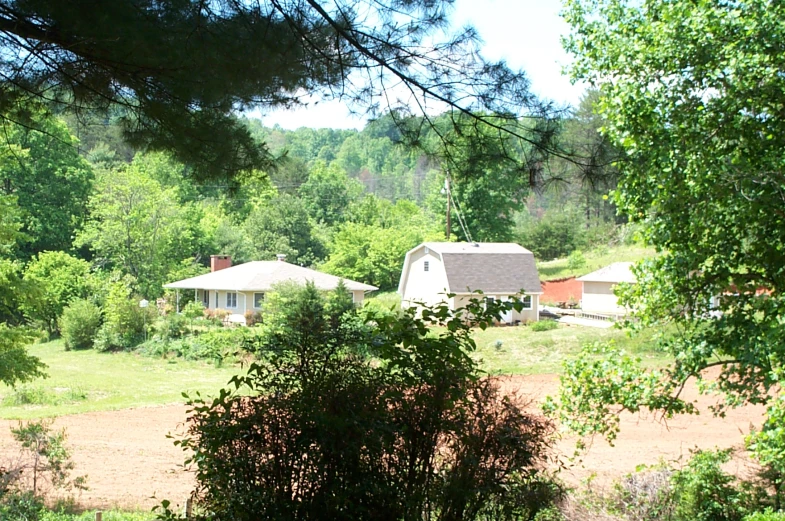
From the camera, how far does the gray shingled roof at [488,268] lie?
25203 mm

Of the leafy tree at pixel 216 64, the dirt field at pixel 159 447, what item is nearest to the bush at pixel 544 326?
the dirt field at pixel 159 447

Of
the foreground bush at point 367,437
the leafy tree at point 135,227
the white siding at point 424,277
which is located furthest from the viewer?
the leafy tree at point 135,227

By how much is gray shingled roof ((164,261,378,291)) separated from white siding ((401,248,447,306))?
1684 millimetres

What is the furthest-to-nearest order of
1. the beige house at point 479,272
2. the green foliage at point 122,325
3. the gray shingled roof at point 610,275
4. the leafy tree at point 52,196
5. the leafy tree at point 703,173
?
the leafy tree at point 52,196 → the beige house at point 479,272 → the gray shingled roof at point 610,275 → the green foliage at point 122,325 → the leafy tree at point 703,173

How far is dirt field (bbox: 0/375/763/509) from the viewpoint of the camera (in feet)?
29.6

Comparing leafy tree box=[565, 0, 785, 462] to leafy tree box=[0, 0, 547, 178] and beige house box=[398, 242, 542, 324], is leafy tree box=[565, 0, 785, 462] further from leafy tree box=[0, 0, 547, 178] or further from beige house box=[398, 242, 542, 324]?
beige house box=[398, 242, 542, 324]

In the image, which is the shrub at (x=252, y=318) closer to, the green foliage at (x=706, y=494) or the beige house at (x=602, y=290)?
the beige house at (x=602, y=290)

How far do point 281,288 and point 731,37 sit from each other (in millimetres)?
18047

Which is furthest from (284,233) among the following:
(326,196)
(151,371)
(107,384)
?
(107,384)

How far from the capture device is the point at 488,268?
26047mm

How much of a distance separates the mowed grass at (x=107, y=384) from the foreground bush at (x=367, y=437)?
Answer: 10494 millimetres

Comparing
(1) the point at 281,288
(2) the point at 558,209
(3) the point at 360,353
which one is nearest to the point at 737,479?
(3) the point at 360,353

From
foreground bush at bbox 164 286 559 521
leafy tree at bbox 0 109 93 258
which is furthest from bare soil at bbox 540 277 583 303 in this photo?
foreground bush at bbox 164 286 559 521

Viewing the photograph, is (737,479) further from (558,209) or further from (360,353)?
(558,209)
